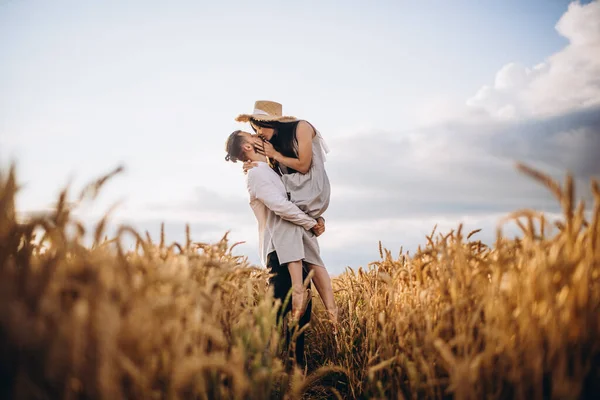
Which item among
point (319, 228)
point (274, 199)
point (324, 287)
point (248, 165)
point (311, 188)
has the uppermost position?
point (248, 165)

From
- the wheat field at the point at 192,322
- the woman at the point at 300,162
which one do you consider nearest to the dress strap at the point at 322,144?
the woman at the point at 300,162

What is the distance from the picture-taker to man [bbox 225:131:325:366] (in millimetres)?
3275

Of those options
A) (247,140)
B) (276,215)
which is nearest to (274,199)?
(276,215)

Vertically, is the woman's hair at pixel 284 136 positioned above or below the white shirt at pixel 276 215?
above

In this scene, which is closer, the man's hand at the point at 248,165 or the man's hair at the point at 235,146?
the man's hand at the point at 248,165

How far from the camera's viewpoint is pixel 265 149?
3.62 meters

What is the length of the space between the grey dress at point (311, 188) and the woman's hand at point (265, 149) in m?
0.20

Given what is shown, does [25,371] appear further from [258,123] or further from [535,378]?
[258,123]

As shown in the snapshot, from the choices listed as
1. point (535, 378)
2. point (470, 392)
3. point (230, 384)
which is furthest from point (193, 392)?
point (535, 378)

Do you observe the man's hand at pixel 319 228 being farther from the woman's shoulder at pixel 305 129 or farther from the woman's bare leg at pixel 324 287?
the woman's shoulder at pixel 305 129

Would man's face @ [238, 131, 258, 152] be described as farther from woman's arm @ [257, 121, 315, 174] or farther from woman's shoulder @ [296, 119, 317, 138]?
woman's shoulder @ [296, 119, 317, 138]

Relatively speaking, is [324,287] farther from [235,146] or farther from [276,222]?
[235,146]

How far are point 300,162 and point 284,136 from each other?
1.04ft

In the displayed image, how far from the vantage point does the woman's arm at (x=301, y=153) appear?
3480 mm
